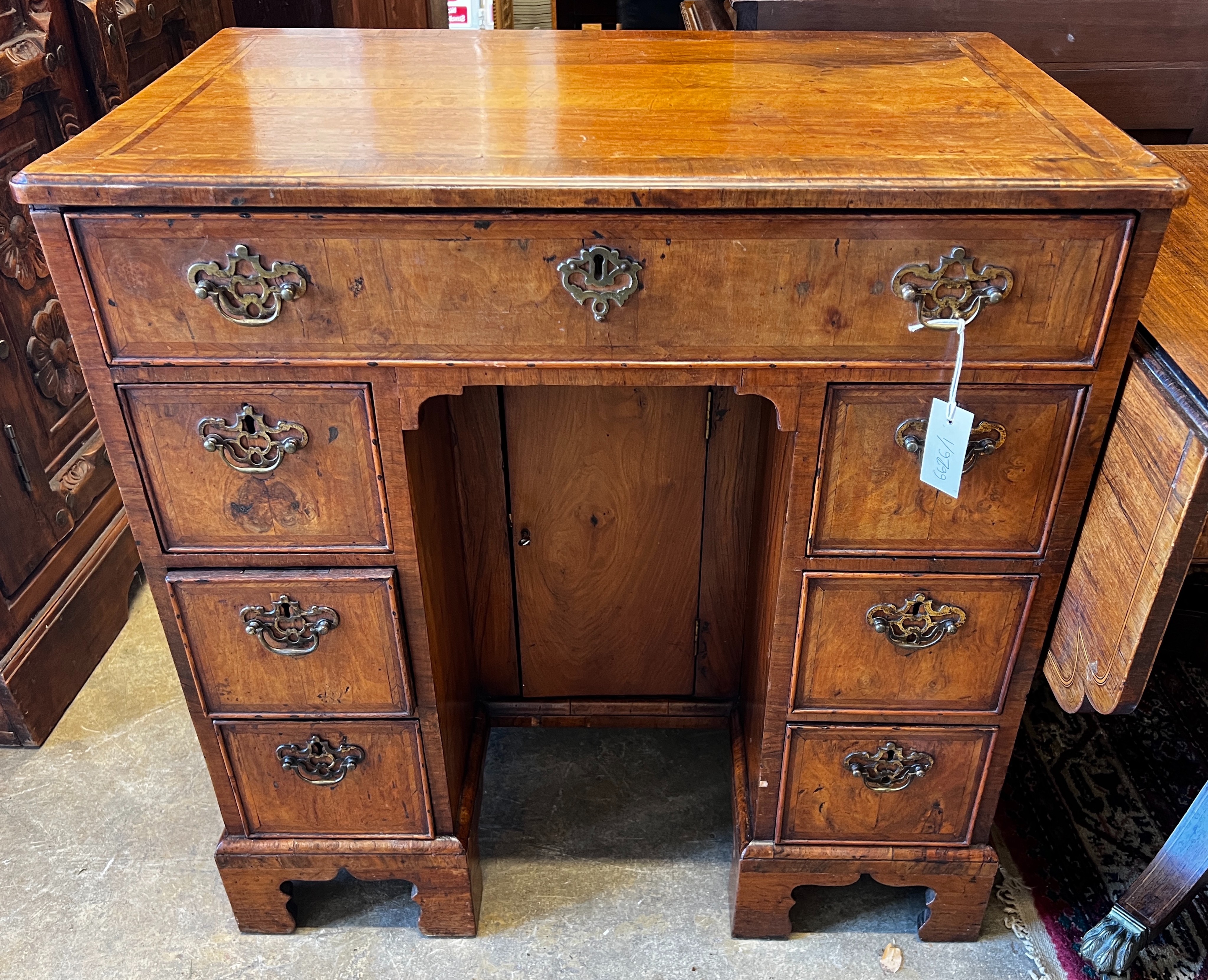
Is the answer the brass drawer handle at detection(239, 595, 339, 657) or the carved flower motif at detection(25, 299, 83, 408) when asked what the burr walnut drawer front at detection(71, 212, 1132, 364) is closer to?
the brass drawer handle at detection(239, 595, 339, 657)

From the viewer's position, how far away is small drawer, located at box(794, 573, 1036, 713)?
1.13m

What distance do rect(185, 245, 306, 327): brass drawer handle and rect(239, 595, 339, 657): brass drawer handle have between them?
34cm

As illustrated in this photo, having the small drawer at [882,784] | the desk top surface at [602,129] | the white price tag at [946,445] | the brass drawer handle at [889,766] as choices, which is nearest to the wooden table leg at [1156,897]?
the small drawer at [882,784]

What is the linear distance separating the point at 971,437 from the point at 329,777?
88 centimetres

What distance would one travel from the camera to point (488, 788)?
5.30 ft

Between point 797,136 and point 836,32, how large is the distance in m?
0.43

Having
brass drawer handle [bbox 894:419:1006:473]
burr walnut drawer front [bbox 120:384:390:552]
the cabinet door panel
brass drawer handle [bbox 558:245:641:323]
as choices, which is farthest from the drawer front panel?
burr walnut drawer front [bbox 120:384:390:552]

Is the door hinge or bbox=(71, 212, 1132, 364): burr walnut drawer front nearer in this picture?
bbox=(71, 212, 1132, 364): burr walnut drawer front

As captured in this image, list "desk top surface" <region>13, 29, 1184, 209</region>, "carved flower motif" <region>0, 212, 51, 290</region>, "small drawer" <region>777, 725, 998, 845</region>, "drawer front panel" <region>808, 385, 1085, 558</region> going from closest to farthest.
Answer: "desk top surface" <region>13, 29, 1184, 209</region>
"drawer front panel" <region>808, 385, 1085, 558</region>
"small drawer" <region>777, 725, 998, 845</region>
"carved flower motif" <region>0, 212, 51, 290</region>

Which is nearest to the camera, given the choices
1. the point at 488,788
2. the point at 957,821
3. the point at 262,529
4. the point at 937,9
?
the point at 262,529

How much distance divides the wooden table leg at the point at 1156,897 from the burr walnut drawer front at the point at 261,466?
3.37 feet

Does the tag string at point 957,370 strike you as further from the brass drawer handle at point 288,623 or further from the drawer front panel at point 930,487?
the brass drawer handle at point 288,623

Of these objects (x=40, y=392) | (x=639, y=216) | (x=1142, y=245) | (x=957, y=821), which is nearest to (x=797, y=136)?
(x=639, y=216)

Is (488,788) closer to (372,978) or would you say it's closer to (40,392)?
(372,978)
